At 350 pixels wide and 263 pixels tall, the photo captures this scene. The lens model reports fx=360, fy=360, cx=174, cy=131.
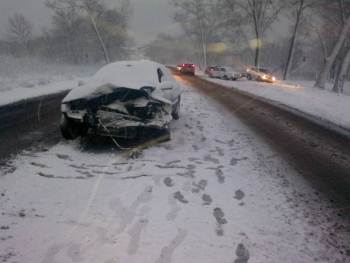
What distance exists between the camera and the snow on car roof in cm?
730

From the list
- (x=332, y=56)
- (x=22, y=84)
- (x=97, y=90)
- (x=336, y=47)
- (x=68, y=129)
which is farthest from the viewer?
(x=332, y=56)

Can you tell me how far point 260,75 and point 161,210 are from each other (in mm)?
32563

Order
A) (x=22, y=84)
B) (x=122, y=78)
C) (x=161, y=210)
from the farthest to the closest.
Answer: (x=22, y=84)
(x=122, y=78)
(x=161, y=210)

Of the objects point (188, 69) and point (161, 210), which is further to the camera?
point (188, 69)

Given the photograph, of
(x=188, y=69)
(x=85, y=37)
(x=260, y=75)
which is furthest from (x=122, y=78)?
(x=85, y=37)

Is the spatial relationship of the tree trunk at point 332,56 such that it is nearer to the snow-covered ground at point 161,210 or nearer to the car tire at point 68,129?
the snow-covered ground at point 161,210

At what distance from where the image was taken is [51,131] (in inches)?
339

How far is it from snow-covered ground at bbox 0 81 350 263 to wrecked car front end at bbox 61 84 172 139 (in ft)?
1.55

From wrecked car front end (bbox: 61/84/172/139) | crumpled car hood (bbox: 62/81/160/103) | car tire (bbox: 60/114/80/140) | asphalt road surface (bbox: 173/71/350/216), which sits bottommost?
asphalt road surface (bbox: 173/71/350/216)

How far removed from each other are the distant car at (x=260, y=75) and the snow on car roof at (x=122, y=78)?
26.3m

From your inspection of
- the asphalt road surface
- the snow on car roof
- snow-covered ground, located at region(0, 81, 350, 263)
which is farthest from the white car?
the asphalt road surface

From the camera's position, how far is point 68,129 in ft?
24.5

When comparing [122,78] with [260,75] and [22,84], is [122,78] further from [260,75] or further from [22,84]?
[260,75]

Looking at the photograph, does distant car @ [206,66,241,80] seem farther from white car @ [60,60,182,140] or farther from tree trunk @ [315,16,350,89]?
white car @ [60,60,182,140]
